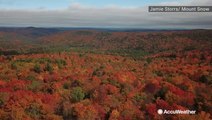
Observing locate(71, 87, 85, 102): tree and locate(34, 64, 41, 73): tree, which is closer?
locate(71, 87, 85, 102): tree

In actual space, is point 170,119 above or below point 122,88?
above

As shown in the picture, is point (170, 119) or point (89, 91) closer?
point (170, 119)

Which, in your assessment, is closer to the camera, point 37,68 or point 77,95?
point 77,95

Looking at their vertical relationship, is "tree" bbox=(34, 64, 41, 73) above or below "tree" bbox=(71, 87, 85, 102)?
below

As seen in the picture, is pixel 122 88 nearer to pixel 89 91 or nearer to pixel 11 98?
pixel 89 91

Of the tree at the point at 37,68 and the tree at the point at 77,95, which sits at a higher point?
the tree at the point at 77,95

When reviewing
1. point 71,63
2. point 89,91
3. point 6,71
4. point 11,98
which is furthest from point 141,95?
point 71,63

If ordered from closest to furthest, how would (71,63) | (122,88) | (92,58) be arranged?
1. (122,88)
2. (71,63)
3. (92,58)

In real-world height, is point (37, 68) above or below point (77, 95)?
below

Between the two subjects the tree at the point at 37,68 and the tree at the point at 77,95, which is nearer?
the tree at the point at 77,95

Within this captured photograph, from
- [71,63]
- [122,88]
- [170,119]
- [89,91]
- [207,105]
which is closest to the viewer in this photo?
[170,119]
